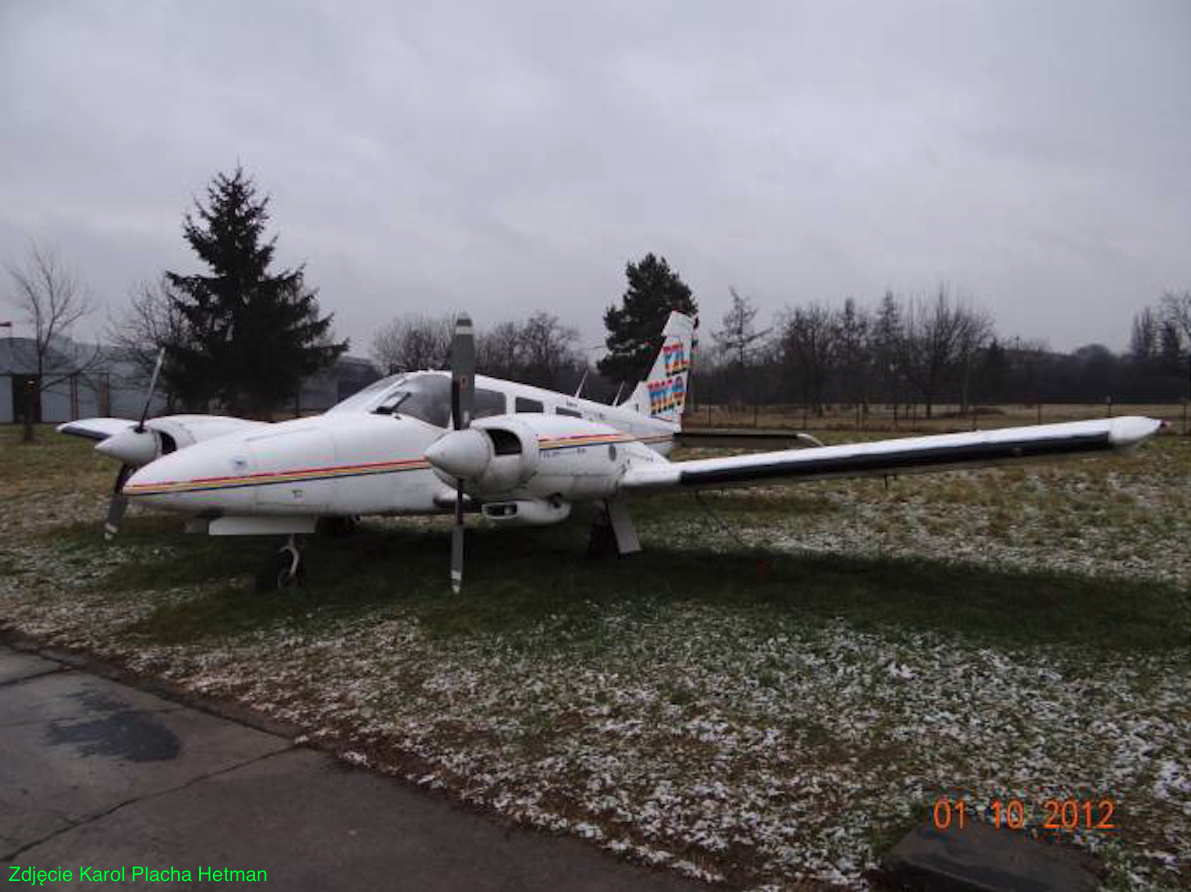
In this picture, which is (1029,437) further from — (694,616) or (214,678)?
(214,678)

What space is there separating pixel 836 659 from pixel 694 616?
→ 1559mm

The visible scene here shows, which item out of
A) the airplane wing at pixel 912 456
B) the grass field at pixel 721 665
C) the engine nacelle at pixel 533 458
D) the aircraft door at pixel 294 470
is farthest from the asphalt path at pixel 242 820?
the airplane wing at pixel 912 456

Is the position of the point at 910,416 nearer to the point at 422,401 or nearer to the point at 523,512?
the point at 422,401

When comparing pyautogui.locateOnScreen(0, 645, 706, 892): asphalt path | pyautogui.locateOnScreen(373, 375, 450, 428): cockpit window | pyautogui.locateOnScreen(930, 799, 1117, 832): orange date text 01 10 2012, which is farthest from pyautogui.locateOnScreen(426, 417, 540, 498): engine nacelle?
pyautogui.locateOnScreen(930, 799, 1117, 832): orange date text 01 10 2012

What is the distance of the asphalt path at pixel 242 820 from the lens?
332cm

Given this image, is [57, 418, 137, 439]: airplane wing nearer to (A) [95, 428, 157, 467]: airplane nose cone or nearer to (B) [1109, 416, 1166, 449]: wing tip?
(A) [95, 428, 157, 467]: airplane nose cone

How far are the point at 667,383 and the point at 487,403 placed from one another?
5547 mm

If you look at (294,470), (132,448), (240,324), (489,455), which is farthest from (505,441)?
(240,324)

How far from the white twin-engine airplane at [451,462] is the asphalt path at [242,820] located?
2736 mm

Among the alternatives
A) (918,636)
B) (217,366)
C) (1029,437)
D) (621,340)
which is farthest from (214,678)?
(621,340)

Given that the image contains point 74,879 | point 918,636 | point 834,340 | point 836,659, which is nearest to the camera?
point 74,879

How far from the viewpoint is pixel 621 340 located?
5212 centimetres

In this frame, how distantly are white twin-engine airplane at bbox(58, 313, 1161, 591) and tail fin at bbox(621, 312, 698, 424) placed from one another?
16.4 ft

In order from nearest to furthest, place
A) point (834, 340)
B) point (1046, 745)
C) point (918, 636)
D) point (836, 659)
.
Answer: point (1046, 745) → point (836, 659) → point (918, 636) → point (834, 340)
